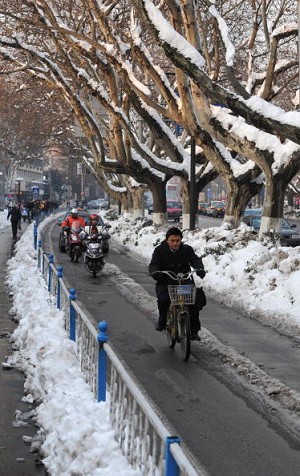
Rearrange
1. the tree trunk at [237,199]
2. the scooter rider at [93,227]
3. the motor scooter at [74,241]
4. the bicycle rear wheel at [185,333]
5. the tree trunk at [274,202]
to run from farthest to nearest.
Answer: the motor scooter at [74,241] < the tree trunk at [237,199] < the scooter rider at [93,227] < the tree trunk at [274,202] < the bicycle rear wheel at [185,333]

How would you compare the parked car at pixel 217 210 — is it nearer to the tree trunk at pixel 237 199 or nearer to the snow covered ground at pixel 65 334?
the snow covered ground at pixel 65 334

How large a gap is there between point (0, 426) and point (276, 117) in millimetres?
8156

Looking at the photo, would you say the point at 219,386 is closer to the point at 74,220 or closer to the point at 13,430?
the point at 13,430

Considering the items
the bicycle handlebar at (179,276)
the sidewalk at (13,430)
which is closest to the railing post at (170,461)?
the sidewalk at (13,430)

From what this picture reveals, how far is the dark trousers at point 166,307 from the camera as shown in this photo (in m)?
8.77

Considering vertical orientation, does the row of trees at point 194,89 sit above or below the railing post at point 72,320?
above

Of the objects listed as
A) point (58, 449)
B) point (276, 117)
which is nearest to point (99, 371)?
point (58, 449)

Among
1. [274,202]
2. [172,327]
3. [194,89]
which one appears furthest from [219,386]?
[194,89]

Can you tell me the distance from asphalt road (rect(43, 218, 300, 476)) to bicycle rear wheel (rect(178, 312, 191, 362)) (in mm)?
161

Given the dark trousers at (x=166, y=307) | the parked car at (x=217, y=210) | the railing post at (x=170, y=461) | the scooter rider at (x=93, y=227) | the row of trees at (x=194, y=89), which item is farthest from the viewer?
the parked car at (x=217, y=210)

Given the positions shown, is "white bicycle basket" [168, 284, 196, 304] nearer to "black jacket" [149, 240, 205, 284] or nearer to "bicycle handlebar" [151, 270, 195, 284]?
"bicycle handlebar" [151, 270, 195, 284]

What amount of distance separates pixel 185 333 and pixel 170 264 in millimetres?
1075

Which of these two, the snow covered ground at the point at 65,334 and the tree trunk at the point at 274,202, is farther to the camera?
the tree trunk at the point at 274,202

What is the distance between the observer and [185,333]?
8469 millimetres
